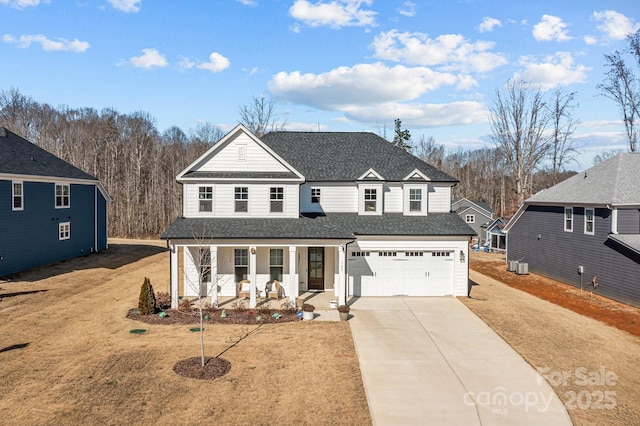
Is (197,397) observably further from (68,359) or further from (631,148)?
(631,148)

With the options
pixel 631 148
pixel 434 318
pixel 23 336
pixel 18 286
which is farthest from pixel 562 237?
pixel 18 286

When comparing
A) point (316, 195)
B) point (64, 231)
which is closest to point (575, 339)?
point (316, 195)

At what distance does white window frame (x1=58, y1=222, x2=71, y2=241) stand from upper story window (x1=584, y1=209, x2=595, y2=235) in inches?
1381

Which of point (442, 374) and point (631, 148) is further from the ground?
point (631, 148)

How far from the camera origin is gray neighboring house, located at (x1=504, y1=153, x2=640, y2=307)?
70.6 ft

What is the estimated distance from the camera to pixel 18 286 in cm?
2156

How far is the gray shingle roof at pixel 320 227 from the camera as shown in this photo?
18625 millimetres

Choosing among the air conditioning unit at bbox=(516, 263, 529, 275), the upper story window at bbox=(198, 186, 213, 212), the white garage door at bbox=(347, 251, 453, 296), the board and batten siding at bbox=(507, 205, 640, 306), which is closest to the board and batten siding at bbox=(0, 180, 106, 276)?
the upper story window at bbox=(198, 186, 213, 212)

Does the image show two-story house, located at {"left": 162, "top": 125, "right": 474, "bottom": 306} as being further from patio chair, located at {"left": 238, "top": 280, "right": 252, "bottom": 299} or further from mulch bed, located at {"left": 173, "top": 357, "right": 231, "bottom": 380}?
mulch bed, located at {"left": 173, "top": 357, "right": 231, "bottom": 380}

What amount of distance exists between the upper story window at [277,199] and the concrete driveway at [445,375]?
6.82m

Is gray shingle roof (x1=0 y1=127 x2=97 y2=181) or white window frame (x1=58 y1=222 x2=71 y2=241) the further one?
white window frame (x1=58 y1=222 x2=71 y2=241)

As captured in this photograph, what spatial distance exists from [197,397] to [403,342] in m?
7.56

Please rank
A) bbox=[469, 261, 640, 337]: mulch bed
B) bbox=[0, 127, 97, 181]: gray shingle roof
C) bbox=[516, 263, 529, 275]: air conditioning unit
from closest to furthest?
bbox=[469, 261, 640, 337]: mulch bed < bbox=[0, 127, 97, 181]: gray shingle roof < bbox=[516, 263, 529, 275]: air conditioning unit

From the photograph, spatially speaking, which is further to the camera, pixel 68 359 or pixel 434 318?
pixel 434 318
